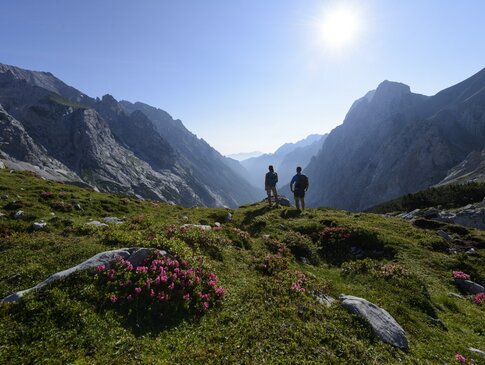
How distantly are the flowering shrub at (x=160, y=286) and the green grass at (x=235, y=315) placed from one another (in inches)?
17.1

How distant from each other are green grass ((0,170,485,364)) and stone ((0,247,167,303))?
402 mm

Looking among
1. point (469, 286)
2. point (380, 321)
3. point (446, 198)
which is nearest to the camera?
point (380, 321)

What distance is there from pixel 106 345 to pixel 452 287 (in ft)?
56.1

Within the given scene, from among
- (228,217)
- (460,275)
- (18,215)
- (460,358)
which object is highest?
(18,215)

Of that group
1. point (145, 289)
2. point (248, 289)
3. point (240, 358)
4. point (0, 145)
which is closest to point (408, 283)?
point (248, 289)

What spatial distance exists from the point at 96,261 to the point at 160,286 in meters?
2.59

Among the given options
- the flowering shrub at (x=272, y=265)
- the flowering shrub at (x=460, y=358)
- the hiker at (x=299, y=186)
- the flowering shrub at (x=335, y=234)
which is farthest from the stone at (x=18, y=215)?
the flowering shrub at (x=460, y=358)

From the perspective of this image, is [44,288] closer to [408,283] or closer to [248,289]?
[248,289]

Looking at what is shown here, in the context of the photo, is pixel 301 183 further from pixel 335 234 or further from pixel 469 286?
pixel 469 286

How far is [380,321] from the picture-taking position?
35.7ft

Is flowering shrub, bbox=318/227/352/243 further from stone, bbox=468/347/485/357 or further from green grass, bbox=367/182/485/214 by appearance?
green grass, bbox=367/182/485/214

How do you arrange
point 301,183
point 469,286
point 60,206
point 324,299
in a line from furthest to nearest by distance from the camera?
point 301,183, point 60,206, point 469,286, point 324,299

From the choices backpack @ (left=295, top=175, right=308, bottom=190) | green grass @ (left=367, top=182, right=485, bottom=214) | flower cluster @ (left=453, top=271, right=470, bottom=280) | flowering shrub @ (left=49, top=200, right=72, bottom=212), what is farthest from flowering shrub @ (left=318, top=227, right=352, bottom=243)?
green grass @ (left=367, top=182, right=485, bottom=214)

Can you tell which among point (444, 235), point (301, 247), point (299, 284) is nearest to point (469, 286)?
point (444, 235)
